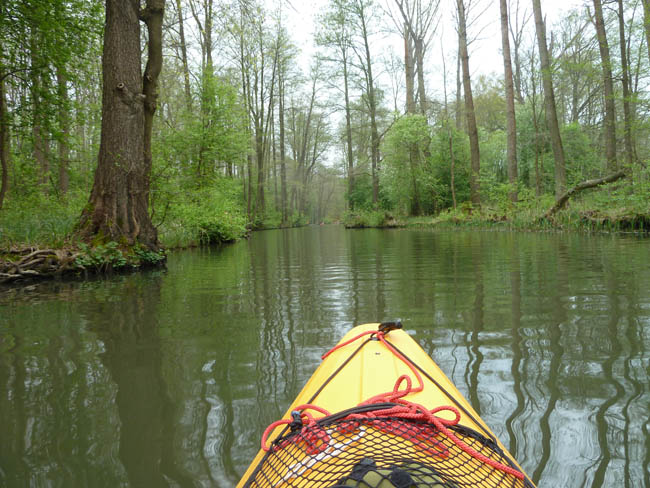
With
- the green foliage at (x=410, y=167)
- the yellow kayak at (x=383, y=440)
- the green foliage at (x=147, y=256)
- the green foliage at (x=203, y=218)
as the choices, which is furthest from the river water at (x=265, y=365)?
the green foliage at (x=410, y=167)

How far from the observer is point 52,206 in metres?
9.34

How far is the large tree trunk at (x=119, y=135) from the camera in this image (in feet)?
25.6

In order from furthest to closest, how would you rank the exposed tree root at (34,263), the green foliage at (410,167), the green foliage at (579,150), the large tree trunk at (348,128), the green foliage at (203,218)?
the large tree trunk at (348,128) → the green foliage at (410,167) → the green foliage at (579,150) → the green foliage at (203,218) → the exposed tree root at (34,263)

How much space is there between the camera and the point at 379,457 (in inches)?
46.3

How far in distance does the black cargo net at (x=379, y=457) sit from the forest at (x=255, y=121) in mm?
7350

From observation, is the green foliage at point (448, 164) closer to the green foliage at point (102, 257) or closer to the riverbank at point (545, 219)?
the riverbank at point (545, 219)

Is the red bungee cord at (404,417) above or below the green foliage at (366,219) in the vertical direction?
below

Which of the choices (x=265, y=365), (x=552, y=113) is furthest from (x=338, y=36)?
(x=265, y=365)

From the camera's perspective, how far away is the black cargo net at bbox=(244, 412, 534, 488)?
1095mm

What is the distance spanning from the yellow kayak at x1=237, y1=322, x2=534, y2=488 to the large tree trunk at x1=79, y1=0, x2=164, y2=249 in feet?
24.3

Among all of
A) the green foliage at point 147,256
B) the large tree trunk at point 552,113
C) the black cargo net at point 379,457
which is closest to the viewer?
the black cargo net at point 379,457

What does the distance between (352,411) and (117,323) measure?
11.8ft

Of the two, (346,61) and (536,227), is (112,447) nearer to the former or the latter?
(536,227)

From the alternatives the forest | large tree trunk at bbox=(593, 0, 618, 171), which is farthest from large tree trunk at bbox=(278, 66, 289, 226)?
large tree trunk at bbox=(593, 0, 618, 171)
